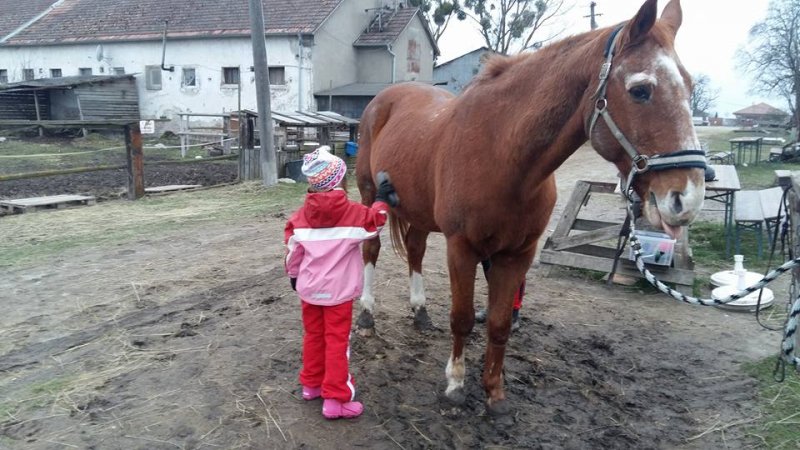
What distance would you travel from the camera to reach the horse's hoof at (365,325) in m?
3.80

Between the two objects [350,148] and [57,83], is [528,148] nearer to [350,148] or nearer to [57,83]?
[350,148]

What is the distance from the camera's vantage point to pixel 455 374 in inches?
118

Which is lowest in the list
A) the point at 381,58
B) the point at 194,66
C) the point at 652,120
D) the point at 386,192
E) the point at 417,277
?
the point at 417,277

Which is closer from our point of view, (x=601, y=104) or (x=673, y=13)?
(x=601, y=104)

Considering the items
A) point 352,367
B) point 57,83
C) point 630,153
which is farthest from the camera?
point 57,83

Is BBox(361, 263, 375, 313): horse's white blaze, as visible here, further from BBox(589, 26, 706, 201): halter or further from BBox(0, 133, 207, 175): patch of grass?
BBox(0, 133, 207, 175): patch of grass

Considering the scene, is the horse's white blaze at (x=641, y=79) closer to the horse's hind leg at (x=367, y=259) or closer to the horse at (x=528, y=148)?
the horse at (x=528, y=148)

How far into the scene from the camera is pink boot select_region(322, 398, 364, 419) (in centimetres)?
271

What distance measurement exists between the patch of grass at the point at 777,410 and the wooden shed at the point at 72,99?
2618cm

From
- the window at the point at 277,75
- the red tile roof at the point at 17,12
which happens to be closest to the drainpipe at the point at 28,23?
the red tile roof at the point at 17,12

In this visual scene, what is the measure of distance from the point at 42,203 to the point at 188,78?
57.6 ft

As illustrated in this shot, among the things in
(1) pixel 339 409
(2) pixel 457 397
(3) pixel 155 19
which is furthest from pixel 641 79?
(3) pixel 155 19

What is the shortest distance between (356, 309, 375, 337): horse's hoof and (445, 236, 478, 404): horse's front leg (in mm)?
894

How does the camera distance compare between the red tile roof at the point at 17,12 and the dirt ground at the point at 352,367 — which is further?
the red tile roof at the point at 17,12
